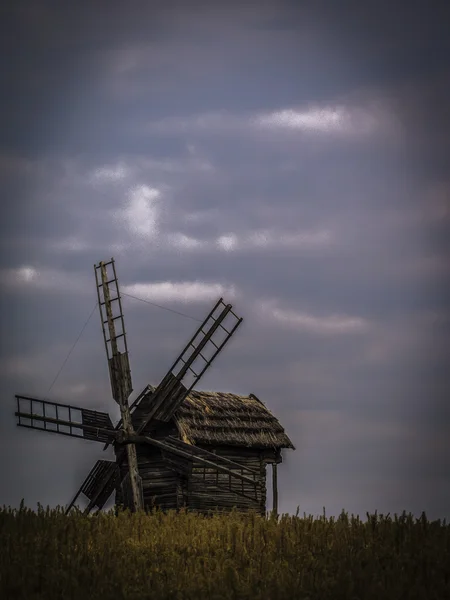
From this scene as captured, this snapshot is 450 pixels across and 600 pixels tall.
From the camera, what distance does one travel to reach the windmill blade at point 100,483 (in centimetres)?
2784

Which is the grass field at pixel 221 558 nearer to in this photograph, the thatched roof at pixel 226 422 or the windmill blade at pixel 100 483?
the thatched roof at pixel 226 422

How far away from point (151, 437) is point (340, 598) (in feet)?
59.7

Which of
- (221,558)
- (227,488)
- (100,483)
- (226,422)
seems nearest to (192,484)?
(227,488)

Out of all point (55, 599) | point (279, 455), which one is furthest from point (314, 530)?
point (279, 455)

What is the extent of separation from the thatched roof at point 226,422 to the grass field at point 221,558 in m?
10.5

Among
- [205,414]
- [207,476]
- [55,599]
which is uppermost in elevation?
[205,414]

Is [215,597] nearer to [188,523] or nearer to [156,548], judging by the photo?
[156,548]

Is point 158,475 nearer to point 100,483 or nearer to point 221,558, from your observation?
point 100,483

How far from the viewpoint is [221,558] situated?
40.1 ft

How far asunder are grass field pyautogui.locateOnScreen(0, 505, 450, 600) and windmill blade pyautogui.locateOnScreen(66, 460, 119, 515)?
11.5 m

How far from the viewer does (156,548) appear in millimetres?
13570

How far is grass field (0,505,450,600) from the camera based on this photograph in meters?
9.84

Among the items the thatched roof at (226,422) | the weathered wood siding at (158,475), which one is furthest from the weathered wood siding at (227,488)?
the weathered wood siding at (158,475)

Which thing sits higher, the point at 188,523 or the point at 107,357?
the point at 107,357
